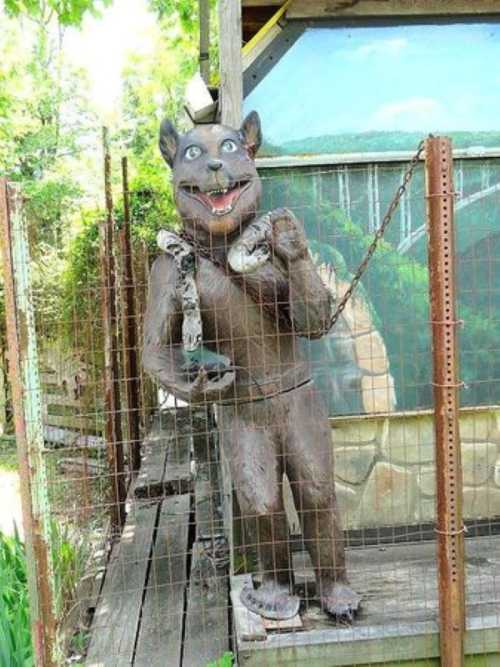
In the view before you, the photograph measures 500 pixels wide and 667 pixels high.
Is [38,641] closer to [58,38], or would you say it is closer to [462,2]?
[462,2]

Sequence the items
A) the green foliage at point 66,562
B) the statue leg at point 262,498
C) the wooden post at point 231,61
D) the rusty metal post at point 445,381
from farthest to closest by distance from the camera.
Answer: the wooden post at point 231,61
the green foliage at point 66,562
the statue leg at point 262,498
the rusty metal post at point 445,381

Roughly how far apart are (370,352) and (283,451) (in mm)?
941

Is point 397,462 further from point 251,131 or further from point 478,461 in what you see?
point 251,131

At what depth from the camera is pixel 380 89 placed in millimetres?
4074

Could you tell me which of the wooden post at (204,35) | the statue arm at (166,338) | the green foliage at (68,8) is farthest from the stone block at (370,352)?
the green foliage at (68,8)

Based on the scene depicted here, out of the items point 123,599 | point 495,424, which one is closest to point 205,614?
point 123,599

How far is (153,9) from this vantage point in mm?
13664

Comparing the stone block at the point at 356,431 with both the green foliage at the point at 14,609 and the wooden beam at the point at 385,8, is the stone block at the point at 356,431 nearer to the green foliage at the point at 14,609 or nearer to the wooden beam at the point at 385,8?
the green foliage at the point at 14,609

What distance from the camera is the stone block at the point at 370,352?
4.06 m

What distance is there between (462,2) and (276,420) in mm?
2321

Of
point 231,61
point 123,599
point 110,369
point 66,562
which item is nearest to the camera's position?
point 231,61

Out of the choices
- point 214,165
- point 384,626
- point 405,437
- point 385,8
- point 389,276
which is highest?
point 385,8

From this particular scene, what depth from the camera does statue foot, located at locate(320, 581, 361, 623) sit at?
316 cm

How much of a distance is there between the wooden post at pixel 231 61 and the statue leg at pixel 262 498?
134 cm
